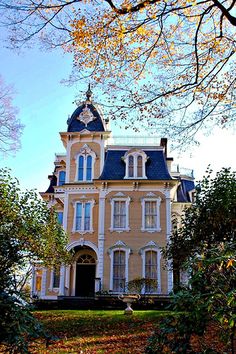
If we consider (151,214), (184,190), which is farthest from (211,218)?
(184,190)

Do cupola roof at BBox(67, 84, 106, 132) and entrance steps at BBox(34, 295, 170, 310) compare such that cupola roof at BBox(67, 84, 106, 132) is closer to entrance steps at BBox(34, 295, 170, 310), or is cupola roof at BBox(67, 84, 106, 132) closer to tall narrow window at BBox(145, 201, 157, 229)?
tall narrow window at BBox(145, 201, 157, 229)

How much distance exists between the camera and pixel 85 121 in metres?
26.5

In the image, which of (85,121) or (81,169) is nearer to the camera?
(81,169)

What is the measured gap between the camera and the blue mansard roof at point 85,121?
2625 centimetres

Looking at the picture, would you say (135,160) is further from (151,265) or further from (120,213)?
(151,265)

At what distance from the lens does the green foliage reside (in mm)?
21867

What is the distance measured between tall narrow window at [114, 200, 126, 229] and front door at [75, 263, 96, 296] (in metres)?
3.01

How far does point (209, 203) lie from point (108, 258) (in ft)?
29.8

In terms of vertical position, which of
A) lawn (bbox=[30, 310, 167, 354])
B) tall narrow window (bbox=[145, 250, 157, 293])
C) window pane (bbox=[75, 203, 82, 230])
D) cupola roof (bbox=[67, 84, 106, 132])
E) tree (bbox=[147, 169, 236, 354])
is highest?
cupola roof (bbox=[67, 84, 106, 132])

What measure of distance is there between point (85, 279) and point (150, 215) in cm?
548

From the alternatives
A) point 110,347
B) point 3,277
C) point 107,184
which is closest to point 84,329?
point 110,347

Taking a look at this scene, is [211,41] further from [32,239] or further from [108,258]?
Result: [108,258]

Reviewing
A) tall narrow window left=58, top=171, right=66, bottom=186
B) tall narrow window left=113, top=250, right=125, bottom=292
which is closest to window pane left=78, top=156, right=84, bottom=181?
tall narrow window left=58, top=171, right=66, bottom=186

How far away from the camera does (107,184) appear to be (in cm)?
2453
